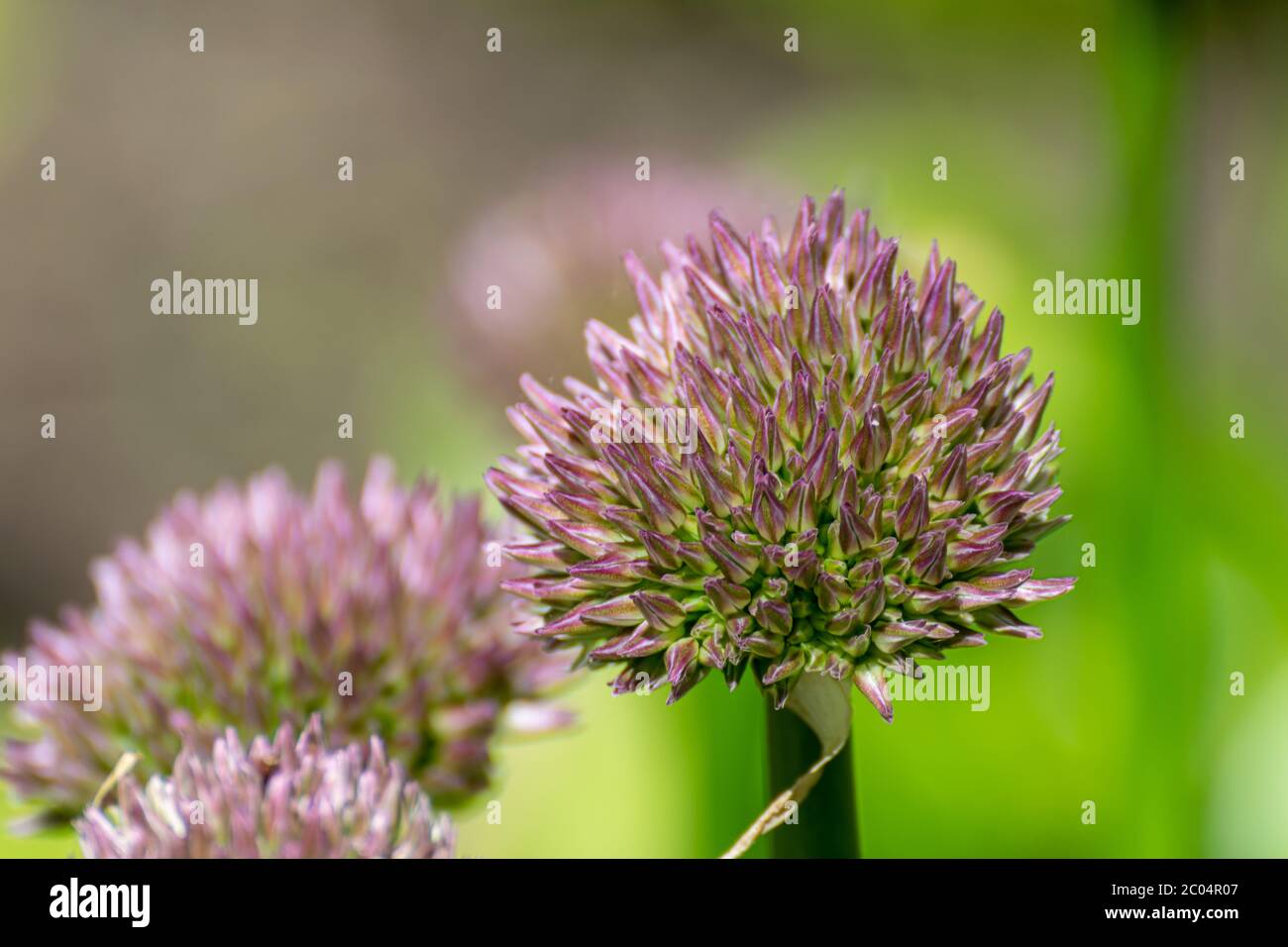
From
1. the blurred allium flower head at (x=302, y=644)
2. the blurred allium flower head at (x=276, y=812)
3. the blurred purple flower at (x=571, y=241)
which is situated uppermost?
the blurred purple flower at (x=571, y=241)

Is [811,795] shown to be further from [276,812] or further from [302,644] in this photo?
[302,644]

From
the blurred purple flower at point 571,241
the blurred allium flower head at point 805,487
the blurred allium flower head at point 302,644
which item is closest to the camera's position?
the blurred allium flower head at point 805,487

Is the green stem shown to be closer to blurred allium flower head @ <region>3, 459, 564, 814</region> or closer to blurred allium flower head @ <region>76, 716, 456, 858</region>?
blurred allium flower head @ <region>76, 716, 456, 858</region>

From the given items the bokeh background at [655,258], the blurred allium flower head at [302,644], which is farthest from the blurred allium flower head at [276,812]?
the bokeh background at [655,258]

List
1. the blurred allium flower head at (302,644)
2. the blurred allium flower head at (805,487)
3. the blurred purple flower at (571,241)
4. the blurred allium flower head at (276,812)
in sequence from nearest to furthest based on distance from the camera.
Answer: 1. the blurred allium flower head at (805,487)
2. the blurred allium flower head at (276,812)
3. the blurred allium flower head at (302,644)
4. the blurred purple flower at (571,241)

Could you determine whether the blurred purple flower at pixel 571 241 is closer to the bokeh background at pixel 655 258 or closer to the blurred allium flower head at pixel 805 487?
the bokeh background at pixel 655 258

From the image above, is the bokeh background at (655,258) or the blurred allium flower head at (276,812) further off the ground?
the bokeh background at (655,258)

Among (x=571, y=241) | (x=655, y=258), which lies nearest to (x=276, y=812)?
(x=655, y=258)
